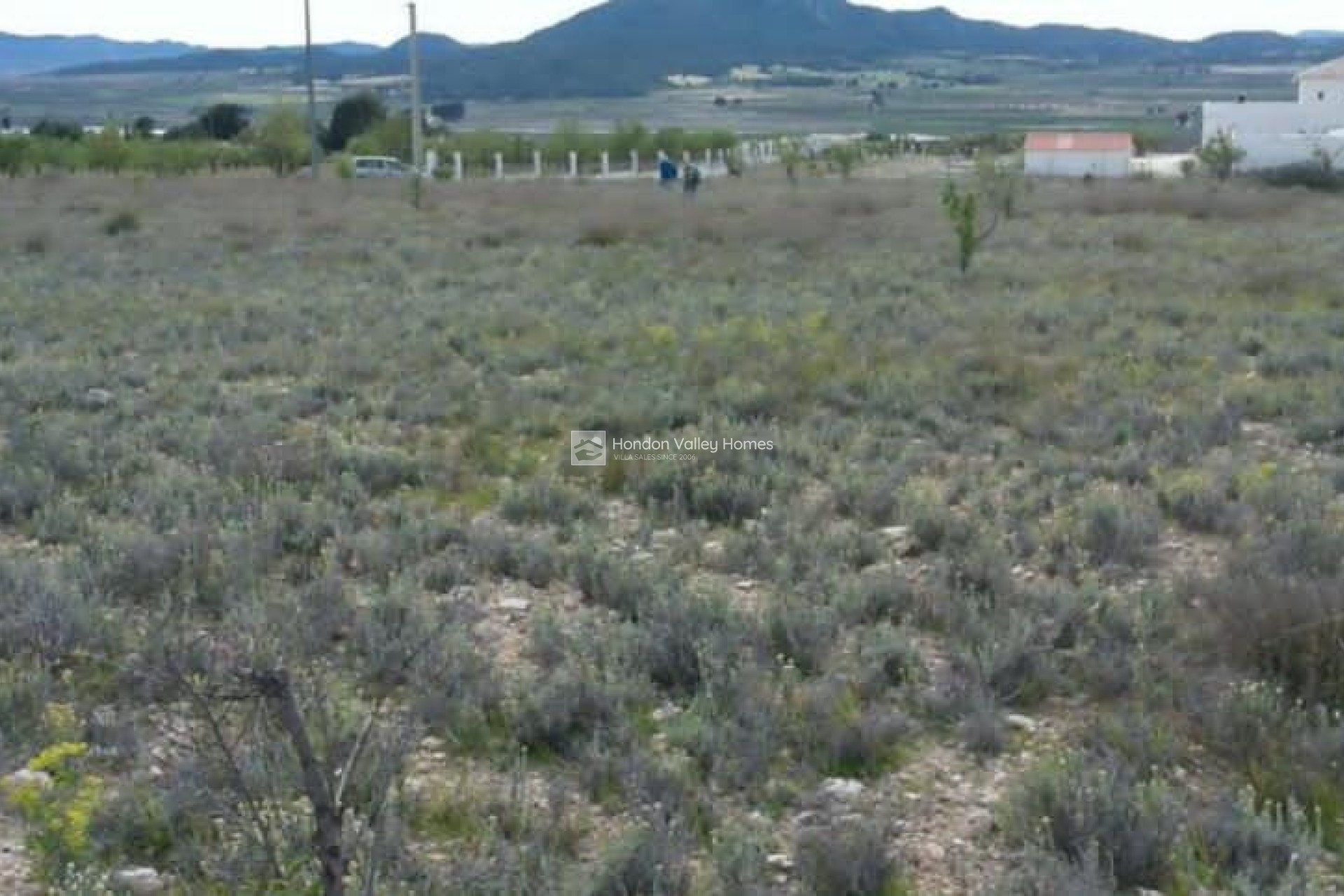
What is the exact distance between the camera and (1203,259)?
19438mm

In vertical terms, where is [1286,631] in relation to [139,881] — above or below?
above

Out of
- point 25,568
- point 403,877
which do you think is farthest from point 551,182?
point 403,877

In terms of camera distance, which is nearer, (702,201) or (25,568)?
(25,568)

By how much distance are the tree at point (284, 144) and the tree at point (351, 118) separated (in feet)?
53.2

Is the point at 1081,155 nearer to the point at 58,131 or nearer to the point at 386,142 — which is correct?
the point at 386,142

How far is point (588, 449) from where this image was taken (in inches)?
371

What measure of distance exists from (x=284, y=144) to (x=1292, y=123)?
34341 millimetres

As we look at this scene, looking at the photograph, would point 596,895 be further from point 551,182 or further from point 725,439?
point 551,182

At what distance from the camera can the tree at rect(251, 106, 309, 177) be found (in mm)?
50250

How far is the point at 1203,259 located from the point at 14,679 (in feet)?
55.8

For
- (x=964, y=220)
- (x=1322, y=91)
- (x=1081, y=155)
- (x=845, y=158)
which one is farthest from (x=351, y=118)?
(x=964, y=220)

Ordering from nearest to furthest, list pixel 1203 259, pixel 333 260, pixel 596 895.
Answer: pixel 596 895 < pixel 1203 259 < pixel 333 260

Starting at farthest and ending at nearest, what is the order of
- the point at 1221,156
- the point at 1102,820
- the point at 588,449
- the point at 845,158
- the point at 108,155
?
the point at 845,158 < the point at 108,155 < the point at 1221,156 < the point at 588,449 < the point at 1102,820

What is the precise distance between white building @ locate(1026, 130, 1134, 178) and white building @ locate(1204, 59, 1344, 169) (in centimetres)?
271
